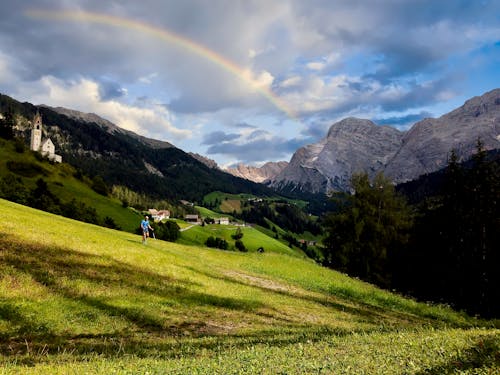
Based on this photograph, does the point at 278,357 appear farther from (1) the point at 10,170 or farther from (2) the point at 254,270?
(1) the point at 10,170

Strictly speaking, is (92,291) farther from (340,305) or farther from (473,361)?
(340,305)

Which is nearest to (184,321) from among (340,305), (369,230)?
(340,305)

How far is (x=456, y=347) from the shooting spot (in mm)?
10578

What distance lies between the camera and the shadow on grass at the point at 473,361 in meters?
8.28

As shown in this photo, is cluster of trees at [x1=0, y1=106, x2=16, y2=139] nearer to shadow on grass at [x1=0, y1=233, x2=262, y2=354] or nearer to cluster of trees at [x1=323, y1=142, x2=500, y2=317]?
cluster of trees at [x1=323, y1=142, x2=500, y2=317]

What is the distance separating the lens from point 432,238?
213ft

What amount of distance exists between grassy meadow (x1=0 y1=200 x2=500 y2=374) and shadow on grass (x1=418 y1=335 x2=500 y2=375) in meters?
0.04

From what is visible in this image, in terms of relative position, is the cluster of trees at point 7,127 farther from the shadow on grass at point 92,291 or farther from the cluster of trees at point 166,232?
the shadow on grass at point 92,291

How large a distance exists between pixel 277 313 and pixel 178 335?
31.6 feet

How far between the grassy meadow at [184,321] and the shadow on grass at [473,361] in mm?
43

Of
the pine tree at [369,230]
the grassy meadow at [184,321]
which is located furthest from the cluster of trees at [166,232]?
the grassy meadow at [184,321]

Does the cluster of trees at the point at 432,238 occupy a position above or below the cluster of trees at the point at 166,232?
above

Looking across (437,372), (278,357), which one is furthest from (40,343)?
(437,372)

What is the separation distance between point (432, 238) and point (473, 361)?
62686 mm
